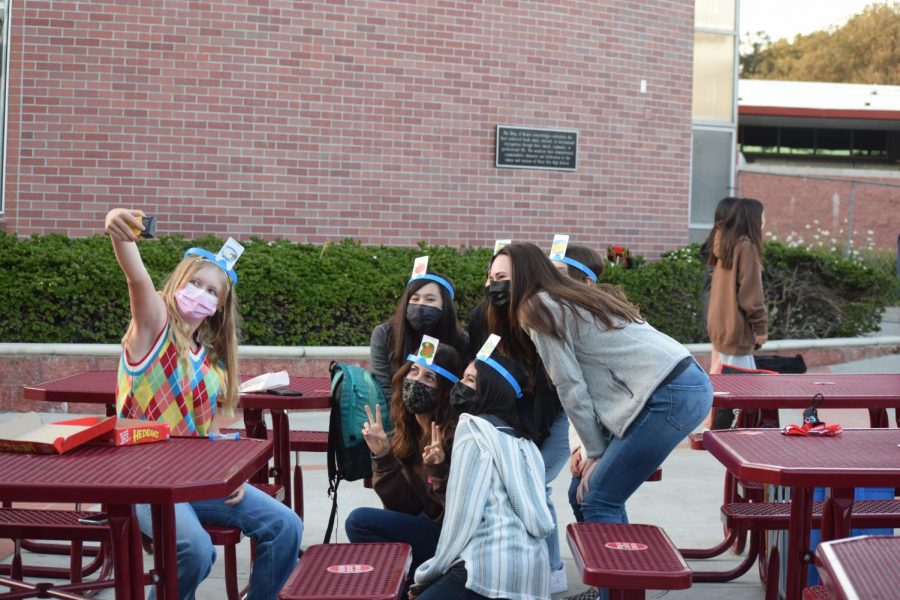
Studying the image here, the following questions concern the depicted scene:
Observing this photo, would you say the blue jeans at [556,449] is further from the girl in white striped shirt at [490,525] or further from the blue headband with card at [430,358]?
the girl in white striped shirt at [490,525]

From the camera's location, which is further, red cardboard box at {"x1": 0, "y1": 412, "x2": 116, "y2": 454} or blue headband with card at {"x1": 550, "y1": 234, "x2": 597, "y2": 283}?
blue headband with card at {"x1": 550, "y1": 234, "x2": 597, "y2": 283}

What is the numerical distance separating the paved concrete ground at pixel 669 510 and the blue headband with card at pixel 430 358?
1.32 m

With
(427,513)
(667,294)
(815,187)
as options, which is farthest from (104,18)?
(815,187)

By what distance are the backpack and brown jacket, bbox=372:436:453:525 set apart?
0.37m

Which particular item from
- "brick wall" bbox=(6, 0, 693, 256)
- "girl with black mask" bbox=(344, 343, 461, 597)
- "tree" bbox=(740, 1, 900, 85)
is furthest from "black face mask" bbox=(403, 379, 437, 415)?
"tree" bbox=(740, 1, 900, 85)

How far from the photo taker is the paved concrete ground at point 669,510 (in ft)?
18.3

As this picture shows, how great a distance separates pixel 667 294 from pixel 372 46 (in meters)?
3.93

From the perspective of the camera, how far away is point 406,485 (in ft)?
15.9

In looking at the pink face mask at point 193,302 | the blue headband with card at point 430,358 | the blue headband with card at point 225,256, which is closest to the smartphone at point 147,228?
the pink face mask at point 193,302

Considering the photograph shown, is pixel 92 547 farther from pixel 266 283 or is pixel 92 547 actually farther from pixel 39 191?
pixel 39 191

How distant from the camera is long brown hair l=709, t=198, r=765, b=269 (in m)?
7.74

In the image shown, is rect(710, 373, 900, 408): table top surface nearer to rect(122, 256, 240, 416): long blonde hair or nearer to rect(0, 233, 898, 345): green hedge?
rect(122, 256, 240, 416): long blonde hair

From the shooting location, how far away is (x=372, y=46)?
444 inches

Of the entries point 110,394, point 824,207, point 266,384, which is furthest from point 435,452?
point 824,207
